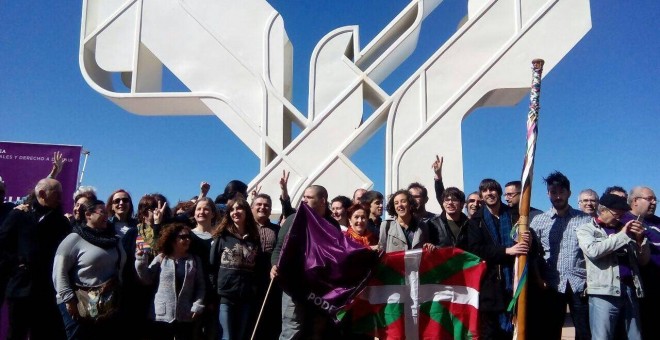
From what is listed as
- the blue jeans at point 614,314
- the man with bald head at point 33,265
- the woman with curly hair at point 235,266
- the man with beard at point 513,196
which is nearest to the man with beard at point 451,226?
the man with beard at point 513,196

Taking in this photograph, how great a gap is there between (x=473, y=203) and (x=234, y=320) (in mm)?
2525

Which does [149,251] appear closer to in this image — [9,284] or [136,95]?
[9,284]

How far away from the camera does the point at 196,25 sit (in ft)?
27.9

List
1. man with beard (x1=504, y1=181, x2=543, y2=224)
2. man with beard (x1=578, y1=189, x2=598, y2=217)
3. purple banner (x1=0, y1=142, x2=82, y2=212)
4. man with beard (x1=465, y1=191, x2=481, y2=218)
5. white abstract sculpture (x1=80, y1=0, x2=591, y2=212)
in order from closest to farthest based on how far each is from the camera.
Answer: man with beard (x1=504, y1=181, x2=543, y2=224) < man with beard (x1=578, y1=189, x2=598, y2=217) < man with beard (x1=465, y1=191, x2=481, y2=218) < purple banner (x1=0, y1=142, x2=82, y2=212) < white abstract sculpture (x1=80, y1=0, x2=591, y2=212)

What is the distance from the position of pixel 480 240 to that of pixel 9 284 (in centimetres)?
411

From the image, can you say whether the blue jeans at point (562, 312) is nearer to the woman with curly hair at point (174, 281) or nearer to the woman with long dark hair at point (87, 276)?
the woman with curly hair at point (174, 281)

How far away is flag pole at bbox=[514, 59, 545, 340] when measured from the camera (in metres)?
4.29

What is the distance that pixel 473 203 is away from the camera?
207 inches

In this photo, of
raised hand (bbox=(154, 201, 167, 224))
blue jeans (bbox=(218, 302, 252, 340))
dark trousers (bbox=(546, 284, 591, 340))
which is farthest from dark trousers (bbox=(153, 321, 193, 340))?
dark trousers (bbox=(546, 284, 591, 340))

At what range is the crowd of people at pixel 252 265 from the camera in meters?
4.40

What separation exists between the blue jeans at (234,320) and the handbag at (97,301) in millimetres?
876

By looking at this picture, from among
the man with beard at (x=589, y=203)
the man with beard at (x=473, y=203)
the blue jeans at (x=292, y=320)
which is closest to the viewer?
the blue jeans at (x=292, y=320)

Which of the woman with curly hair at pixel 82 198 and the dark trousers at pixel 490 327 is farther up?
the woman with curly hair at pixel 82 198

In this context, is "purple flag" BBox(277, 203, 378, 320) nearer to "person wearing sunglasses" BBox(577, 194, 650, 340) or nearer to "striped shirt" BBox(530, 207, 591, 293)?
"striped shirt" BBox(530, 207, 591, 293)
